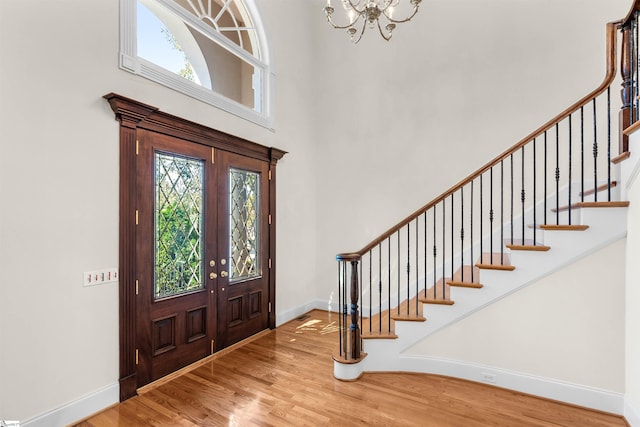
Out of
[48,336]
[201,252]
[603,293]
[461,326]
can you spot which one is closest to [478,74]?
[603,293]

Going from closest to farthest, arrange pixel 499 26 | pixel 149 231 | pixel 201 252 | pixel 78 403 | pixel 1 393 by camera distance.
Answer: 1. pixel 1 393
2. pixel 78 403
3. pixel 149 231
4. pixel 201 252
5. pixel 499 26

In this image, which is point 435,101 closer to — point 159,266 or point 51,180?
point 159,266

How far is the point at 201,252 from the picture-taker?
3.33 metres

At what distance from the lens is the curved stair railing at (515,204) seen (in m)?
2.62

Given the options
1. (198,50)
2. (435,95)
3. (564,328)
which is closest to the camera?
(564,328)

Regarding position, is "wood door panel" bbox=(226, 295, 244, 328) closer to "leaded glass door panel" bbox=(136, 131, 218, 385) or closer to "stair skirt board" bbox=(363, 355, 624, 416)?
"leaded glass door panel" bbox=(136, 131, 218, 385)

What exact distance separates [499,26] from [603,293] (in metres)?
3.42

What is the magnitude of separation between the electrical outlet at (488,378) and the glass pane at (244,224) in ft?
9.05

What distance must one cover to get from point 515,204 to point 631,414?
2290mm

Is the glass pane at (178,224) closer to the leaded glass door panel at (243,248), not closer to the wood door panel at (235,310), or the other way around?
the leaded glass door panel at (243,248)

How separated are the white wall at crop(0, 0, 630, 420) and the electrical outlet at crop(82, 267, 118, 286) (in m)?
0.05

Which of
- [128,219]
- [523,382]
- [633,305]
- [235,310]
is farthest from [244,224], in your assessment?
[633,305]

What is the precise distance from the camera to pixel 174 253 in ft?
10.1

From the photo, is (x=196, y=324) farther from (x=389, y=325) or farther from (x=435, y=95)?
(x=435, y=95)
